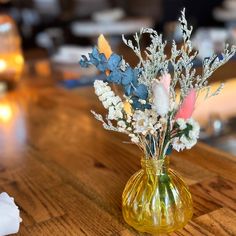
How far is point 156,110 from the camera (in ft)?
1.91

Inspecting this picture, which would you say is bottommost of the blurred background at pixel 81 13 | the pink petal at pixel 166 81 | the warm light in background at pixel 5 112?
the warm light in background at pixel 5 112

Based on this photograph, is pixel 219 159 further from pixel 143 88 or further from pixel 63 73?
pixel 63 73

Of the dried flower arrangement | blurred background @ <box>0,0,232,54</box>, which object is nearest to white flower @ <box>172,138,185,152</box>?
the dried flower arrangement

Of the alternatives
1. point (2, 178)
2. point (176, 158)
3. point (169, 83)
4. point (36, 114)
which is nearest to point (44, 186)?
point (2, 178)

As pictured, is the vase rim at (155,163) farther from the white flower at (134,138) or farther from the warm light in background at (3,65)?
the warm light in background at (3,65)

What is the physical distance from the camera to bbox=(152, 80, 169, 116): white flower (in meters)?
0.55

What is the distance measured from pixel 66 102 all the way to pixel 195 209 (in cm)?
85

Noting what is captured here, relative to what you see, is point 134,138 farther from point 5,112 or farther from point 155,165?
point 5,112

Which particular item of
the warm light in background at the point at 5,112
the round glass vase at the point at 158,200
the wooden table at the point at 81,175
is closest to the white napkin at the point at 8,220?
the wooden table at the point at 81,175

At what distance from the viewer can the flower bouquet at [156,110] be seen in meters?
0.59

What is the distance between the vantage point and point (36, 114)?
144cm

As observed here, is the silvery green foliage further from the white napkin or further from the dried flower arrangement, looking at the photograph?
the white napkin

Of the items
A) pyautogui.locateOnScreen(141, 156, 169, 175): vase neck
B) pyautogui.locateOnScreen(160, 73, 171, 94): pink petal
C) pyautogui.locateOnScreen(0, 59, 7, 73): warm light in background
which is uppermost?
pyautogui.locateOnScreen(160, 73, 171, 94): pink petal

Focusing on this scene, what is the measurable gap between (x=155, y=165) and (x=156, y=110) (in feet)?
0.37
